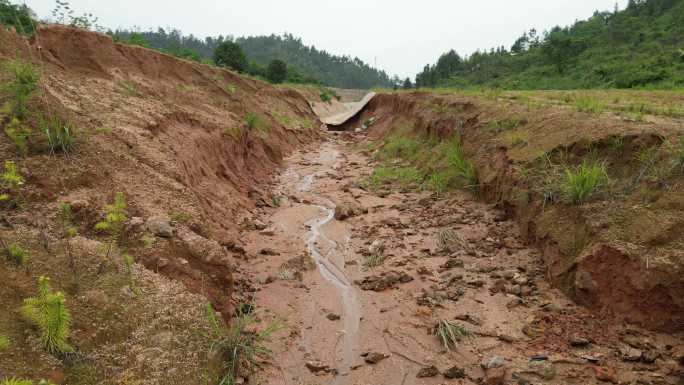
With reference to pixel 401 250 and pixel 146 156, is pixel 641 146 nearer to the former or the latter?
pixel 401 250

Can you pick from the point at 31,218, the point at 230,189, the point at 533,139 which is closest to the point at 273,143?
the point at 230,189

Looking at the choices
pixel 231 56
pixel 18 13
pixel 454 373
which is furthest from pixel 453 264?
pixel 231 56

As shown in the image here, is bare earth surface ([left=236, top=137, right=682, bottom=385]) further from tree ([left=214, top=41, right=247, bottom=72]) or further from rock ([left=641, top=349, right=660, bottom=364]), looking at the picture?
tree ([left=214, top=41, right=247, bottom=72])

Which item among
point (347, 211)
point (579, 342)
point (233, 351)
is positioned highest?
point (347, 211)

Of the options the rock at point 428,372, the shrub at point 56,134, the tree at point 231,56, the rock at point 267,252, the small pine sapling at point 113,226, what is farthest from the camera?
the tree at point 231,56

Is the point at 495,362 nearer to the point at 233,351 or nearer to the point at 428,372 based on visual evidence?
the point at 428,372

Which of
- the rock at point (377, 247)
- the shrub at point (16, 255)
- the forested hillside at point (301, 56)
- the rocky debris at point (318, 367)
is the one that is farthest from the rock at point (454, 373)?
the forested hillside at point (301, 56)

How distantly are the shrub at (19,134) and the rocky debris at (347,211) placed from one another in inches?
184

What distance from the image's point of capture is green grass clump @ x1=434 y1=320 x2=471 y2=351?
3669 mm

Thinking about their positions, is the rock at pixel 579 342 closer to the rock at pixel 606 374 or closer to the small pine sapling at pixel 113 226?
the rock at pixel 606 374

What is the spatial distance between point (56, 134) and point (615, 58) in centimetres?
3153

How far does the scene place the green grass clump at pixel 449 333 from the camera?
3.67 meters

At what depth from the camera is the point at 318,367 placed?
3461mm

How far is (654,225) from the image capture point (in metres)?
3.68
